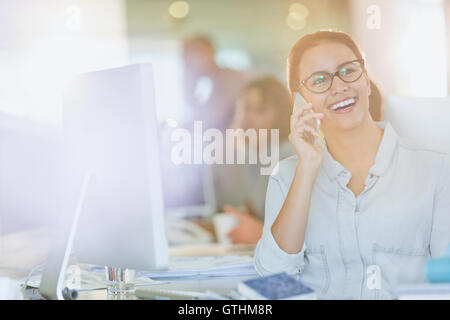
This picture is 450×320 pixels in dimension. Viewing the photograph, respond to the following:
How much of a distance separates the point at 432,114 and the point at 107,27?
1.50 meters

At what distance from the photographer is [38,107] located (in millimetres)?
1866

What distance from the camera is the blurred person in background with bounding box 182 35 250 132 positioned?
2281 millimetres

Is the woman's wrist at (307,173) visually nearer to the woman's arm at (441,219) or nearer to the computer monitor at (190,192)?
the woman's arm at (441,219)

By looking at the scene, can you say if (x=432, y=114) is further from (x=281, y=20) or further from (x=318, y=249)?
(x=281, y=20)

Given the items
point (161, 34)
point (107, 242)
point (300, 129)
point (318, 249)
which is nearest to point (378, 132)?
point (300, 129)

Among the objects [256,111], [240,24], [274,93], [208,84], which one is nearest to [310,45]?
[274,93]

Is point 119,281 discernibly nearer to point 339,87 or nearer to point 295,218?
point 295,218

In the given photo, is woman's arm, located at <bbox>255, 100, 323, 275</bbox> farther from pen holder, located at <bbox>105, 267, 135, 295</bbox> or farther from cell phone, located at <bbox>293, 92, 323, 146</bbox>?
pen holder, located at <bbox>105, 267, 135, 295</bbox>

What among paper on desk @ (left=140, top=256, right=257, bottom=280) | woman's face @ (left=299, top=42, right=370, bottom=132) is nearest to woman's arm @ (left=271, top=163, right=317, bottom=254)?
paper on desk @ (left=140, top=256, right=257, bottom=280)

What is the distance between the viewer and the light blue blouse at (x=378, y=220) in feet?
3.88

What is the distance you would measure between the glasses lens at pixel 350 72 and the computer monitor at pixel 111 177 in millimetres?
666

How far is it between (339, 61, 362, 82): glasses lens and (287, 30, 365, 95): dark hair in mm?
43

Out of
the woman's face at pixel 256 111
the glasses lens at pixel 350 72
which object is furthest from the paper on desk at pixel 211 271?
the woman's face at pixel 256 111

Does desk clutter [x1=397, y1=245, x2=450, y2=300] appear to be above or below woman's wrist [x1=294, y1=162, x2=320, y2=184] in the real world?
below
